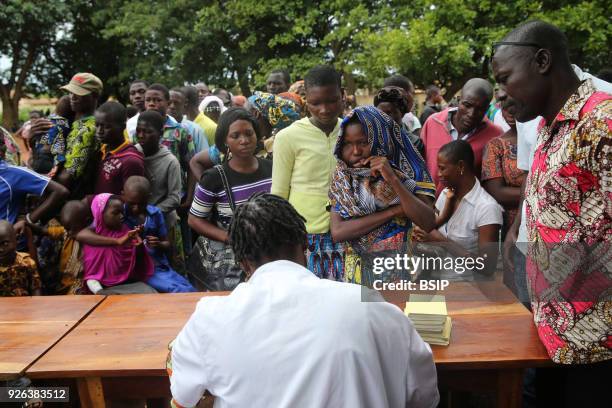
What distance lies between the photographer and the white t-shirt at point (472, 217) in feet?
11.4

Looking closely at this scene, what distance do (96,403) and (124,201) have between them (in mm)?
1902

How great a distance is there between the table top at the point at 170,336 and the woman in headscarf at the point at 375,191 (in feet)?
0.81

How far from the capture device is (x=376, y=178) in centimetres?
265

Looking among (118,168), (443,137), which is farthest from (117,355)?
(443,137)

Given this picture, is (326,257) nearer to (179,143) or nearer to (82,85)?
(82,85)

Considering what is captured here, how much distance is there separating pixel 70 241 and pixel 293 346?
3171mm

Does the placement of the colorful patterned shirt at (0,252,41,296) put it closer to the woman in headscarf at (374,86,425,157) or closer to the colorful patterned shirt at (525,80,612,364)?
the woman in headscarf at (374,86,425,157)

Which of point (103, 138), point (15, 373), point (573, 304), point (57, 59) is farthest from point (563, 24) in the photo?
point (57, 59)

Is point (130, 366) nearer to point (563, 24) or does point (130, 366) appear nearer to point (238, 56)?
point (563, 24)

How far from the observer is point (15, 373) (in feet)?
7.18

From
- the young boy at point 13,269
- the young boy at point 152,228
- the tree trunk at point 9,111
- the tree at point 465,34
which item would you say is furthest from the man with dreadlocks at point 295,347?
the tree trunk at point 9,111

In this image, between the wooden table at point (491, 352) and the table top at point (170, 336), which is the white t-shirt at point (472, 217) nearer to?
the table top at point (170, 336)

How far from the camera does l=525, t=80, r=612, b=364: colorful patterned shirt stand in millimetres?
1708

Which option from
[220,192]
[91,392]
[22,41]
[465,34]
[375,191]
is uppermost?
[22,41]
